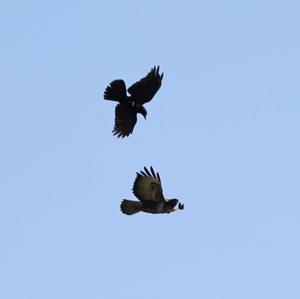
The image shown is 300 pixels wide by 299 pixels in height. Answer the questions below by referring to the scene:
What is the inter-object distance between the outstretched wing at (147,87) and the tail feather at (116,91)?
0.70ft

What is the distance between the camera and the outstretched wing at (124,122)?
77.0ft

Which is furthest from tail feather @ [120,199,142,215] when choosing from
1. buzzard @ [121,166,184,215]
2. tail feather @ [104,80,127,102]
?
tail feather @ [104,80,127,102]

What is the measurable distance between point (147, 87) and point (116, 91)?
82 centimetres

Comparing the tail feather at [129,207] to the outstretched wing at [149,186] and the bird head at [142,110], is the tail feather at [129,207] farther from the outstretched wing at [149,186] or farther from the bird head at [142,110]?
the bird head at [142,110]

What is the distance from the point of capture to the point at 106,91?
22703 mm

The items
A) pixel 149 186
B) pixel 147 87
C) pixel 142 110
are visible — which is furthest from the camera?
pixel 142 110

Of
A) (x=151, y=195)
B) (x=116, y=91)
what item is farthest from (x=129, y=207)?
(x=116, y=91)

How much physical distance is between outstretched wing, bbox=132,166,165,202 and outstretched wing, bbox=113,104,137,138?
15.1 feet

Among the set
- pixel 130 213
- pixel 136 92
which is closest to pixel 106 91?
pixel 136 92

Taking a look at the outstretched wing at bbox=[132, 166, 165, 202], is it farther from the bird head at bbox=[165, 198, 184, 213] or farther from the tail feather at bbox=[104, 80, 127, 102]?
the tail feather at bbox=[104, 80, 127, 102]

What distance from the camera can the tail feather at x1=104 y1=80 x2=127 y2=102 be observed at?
2256 centimetres

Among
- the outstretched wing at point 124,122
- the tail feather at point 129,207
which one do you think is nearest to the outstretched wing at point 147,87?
the outstretched wing at point 124,122

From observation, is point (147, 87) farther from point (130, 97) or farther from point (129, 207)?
point (129, 207)

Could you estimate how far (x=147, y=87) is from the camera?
22656 millimetres
